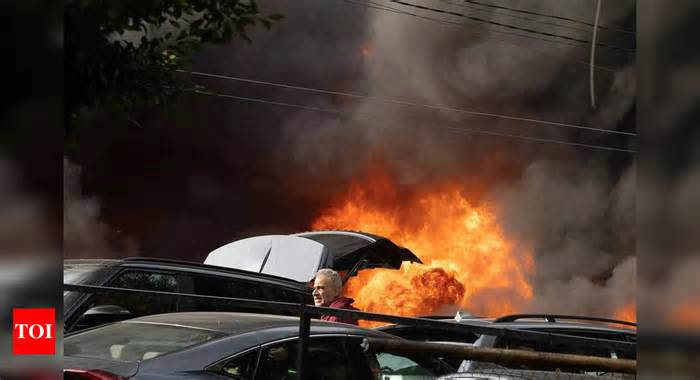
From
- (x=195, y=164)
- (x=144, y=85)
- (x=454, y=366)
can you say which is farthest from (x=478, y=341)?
(x=195, y=164)

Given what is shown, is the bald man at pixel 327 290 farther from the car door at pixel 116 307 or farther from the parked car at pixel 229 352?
the parked car at pixel 229 352

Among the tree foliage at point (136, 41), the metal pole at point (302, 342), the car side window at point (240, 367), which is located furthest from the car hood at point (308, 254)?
the metal pole at point (302, 342)

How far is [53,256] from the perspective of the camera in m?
2.09

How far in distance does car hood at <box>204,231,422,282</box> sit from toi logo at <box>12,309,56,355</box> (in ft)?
22.7

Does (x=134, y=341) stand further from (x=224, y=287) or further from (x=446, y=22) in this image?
(x=446, y=22)

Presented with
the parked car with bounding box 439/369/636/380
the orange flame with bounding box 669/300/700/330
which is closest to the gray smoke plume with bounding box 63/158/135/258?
the parked car with bounding box 439/369/636/380

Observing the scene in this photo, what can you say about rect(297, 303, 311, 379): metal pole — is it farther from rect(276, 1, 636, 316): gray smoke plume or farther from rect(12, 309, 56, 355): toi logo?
rect(276, 1, 636, 316): gray smoke plume

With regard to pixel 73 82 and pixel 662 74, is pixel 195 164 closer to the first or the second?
pixel 73 82

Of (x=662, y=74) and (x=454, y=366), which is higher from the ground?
(x=662, y=74)

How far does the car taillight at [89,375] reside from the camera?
160 inches

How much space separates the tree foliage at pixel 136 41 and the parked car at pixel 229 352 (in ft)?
3.77

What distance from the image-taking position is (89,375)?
408 centimetres

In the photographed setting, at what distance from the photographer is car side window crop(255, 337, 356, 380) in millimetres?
4602

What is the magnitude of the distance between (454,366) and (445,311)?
936 centimetres
